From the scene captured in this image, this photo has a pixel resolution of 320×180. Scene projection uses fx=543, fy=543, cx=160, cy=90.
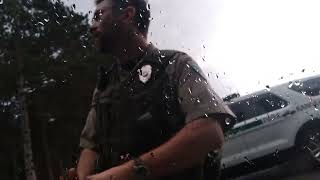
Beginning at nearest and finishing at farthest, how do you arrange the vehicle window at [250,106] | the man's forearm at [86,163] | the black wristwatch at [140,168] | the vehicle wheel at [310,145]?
the black wristwatch at [140,168]
the man's forearm at [86,163]
the vehicle window at [250,106]
the vehicle wheel at [310,145]

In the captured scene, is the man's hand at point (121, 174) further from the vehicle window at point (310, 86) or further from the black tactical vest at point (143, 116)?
the vehicle window at point (310, 86)

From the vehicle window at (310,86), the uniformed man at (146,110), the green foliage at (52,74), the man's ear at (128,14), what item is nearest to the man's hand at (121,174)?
the uniformed man at (146,110)

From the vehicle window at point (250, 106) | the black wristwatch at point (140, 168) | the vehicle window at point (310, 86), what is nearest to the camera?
the black wristwatch at point (140, 168)

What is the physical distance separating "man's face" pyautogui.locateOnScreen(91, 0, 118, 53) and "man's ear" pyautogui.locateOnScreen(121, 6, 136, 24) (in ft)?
0.05

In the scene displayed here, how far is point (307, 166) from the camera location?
265 cm

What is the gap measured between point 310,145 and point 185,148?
304 centimetres

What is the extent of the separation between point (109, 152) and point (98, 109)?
0.25 feet

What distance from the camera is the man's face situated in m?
0.75

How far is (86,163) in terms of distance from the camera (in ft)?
2.69

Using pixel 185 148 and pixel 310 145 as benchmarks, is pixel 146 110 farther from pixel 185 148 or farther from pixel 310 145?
pixel 310 145

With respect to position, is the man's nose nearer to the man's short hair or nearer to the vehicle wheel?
the man's short hair

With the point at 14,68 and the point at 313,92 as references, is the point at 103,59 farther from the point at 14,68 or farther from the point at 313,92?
the point at 313,92

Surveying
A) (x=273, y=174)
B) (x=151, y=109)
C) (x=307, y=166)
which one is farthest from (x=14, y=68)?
(x=307, y=166)

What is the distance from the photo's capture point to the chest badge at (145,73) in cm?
76
